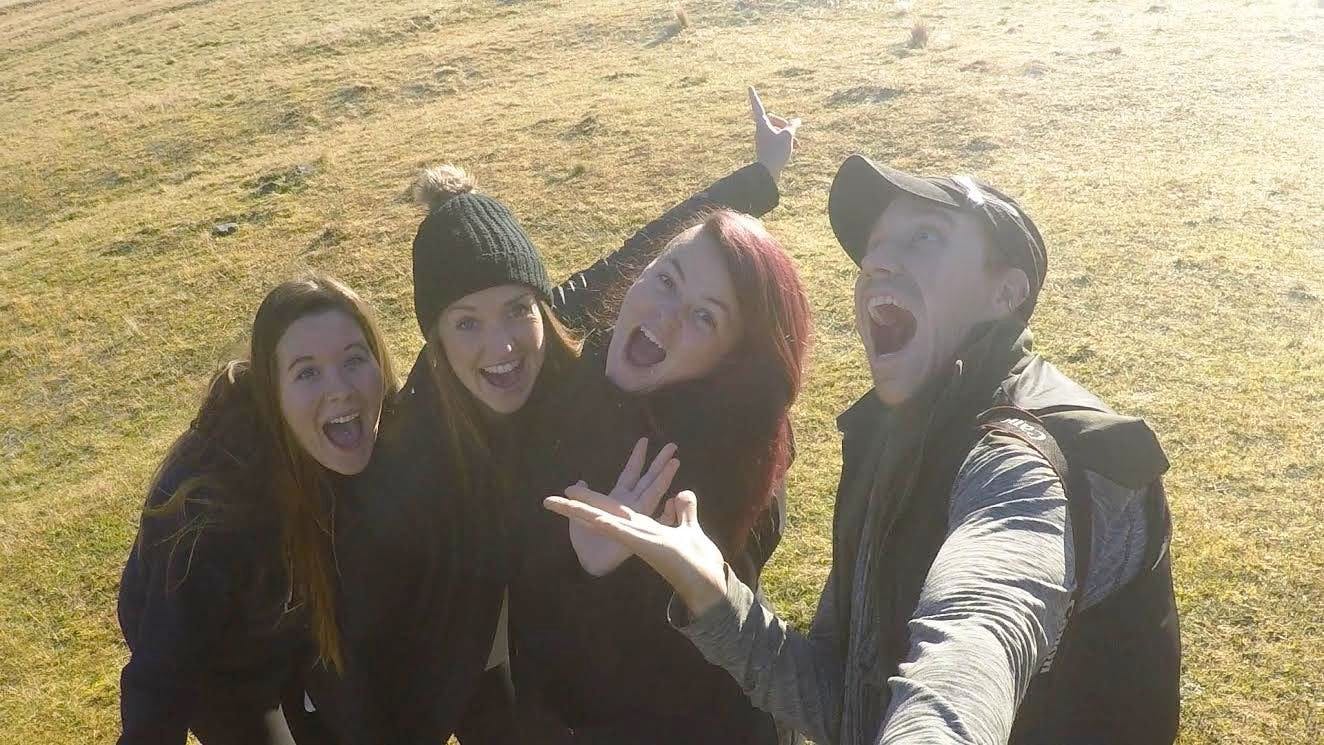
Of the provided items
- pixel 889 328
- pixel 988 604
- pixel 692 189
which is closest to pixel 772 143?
pixel 889 328

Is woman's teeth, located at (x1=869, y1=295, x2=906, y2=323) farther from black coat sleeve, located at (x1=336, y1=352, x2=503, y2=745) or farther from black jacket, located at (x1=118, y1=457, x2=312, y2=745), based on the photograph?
black jacket, located at (x1=118, y1=457, x2=312, y2=745)

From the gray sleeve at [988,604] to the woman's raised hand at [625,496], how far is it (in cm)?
94

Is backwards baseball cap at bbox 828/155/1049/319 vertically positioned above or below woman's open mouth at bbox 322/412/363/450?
above

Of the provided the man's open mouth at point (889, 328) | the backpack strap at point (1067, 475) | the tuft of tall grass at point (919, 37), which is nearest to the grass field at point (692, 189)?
the tuft of tall grass at point (919, 37)

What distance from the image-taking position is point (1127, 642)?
6.41 ft

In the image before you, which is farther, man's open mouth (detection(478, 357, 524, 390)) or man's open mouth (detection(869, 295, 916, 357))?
man's open mouth (detection(478, 357, 524, 390))

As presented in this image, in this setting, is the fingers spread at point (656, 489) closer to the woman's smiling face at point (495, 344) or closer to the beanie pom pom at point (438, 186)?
the woman's smiling face at point (495, 344)

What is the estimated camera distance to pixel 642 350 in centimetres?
321

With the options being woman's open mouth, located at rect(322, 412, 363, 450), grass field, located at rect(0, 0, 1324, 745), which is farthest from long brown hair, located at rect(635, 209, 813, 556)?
grass field, located at rect(0, 0, 1324, 745)

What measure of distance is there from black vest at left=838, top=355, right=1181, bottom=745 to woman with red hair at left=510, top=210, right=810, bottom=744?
3.25ft

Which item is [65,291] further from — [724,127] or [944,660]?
[944,660]

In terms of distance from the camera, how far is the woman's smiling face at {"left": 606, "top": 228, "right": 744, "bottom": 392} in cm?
303

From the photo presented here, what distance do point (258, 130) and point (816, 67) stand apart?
8.80 meters

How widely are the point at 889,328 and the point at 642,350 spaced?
93 centimetres
